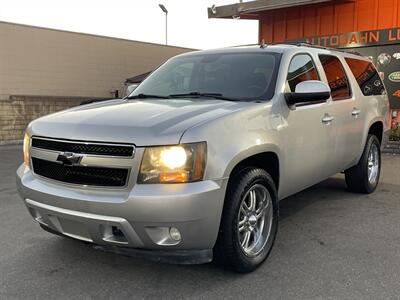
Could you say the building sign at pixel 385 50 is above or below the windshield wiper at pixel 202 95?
above

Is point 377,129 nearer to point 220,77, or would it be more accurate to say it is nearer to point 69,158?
point 220,77

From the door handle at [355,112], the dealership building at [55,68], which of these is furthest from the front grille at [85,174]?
the dealership building at [55,68]

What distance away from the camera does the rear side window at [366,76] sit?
572 cm

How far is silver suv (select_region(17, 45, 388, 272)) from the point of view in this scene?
2955mm

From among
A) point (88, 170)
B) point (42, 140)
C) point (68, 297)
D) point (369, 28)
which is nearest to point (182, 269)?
point (68, 297)

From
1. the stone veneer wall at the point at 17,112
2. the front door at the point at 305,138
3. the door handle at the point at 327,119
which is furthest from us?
the stone veneer wall at the point at 17,112

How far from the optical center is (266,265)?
371 cm

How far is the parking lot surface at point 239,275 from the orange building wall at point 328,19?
24.1 ft

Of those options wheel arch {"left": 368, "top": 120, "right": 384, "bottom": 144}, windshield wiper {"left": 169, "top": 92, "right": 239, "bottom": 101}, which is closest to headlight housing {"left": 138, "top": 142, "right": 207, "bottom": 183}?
windshield wiper {"left": 169, "top": 92, "right": 239, "bottom": 101}

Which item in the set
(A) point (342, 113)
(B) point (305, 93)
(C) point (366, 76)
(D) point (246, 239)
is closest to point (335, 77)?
(A) point (342, 113)

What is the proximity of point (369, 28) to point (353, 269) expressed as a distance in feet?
29.7

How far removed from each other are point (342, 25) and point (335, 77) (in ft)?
23.6

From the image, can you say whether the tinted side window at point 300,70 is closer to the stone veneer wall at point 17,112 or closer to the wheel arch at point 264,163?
the wheel arch at point 264,163

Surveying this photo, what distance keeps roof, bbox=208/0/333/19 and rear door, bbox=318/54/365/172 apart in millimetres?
6219
